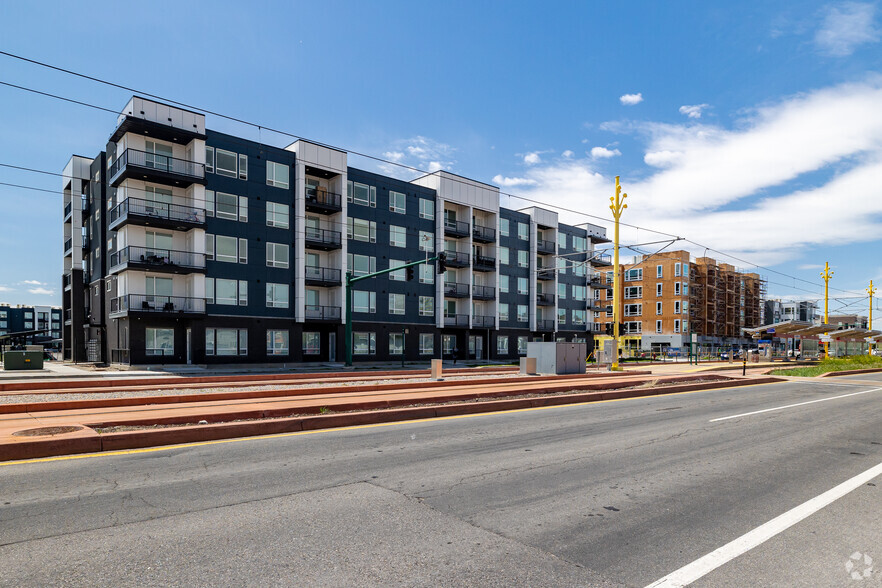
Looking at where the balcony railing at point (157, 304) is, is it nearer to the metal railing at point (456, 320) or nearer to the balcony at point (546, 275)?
the metal railing at point (456, 320)

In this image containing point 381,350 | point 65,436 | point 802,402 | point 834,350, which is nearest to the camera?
point 65,436

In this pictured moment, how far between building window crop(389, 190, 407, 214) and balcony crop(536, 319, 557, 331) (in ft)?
72.2

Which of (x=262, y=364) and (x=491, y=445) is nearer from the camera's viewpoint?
(x=491, y=445)

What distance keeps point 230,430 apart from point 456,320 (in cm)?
4407

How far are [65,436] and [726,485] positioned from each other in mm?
9022

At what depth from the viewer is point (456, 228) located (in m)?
53.2

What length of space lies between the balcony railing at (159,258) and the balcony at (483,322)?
27.0 meters

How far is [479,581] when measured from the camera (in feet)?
12.4

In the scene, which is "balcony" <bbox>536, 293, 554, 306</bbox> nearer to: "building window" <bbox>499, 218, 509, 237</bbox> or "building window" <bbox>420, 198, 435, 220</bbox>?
"building window" <bbox>499, 218, 509, 237</bbox>

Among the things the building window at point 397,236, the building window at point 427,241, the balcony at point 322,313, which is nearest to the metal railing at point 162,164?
the balcony at point 322,313

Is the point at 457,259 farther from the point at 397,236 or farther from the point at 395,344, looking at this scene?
the point at 395,344

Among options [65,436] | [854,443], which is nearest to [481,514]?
[65,436]

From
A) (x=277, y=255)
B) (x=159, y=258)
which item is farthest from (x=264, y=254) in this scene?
(x=159, y=258)

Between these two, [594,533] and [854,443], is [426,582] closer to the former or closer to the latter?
[594,533]
